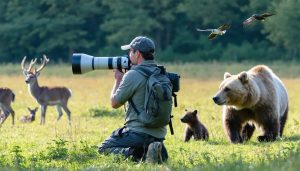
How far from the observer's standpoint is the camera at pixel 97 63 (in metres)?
10.6

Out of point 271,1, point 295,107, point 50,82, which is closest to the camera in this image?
point 295,107

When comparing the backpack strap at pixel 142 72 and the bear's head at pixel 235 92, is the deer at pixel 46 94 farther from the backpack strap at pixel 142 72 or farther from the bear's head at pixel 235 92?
the backpack strap at pixel 142 72

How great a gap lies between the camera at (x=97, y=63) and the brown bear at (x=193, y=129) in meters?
3.86

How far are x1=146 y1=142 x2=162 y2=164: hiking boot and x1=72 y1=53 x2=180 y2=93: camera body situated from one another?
3.77 feet

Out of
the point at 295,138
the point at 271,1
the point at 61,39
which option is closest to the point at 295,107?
the point at 295,138

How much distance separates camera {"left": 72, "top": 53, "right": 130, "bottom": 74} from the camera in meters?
10.6

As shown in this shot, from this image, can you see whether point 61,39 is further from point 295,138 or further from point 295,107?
point 295,138

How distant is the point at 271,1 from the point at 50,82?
30982mm

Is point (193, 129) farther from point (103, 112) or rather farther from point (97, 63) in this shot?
point (103, 112)

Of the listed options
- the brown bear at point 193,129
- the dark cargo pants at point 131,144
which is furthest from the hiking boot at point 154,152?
the brown bear at point 193,129

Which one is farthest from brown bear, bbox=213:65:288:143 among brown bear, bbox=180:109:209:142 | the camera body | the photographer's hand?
the camera body

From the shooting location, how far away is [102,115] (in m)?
21.3

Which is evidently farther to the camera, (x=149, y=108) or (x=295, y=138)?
(x=295, y=138)

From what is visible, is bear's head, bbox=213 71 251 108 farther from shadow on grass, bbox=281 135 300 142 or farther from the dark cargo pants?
the dark cargo pants
